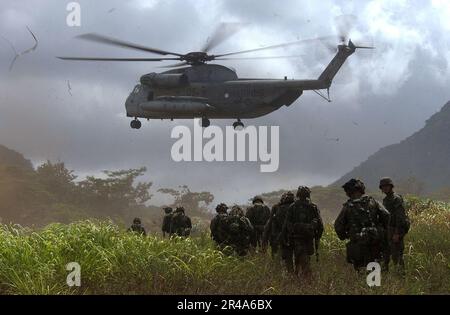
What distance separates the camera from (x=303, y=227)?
9.27 meters

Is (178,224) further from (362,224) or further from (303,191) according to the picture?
(362,224)

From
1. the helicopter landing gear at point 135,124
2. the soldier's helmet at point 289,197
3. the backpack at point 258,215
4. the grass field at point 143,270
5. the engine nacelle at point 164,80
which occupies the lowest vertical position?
the grass field at point 143,270

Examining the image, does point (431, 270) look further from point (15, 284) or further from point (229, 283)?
point (15, 284)

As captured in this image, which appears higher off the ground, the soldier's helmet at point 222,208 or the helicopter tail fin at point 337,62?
the helicopter tail fin at point 337,62

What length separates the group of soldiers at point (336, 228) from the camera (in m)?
8.38

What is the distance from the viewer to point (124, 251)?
29.3 feet

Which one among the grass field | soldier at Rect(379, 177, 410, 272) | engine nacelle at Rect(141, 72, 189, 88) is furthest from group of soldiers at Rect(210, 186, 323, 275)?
engine nacelle at Rect(141, 72, 189, 88)

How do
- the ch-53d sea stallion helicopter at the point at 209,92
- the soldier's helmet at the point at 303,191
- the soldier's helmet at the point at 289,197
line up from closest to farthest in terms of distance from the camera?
1. the soldier's helmet at the point at 303,191
2. the soldier's helmet at the point at 289,197
3. the ch-53d sea stallion helicopter at the point at 209,92

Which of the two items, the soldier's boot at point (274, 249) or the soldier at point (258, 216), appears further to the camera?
the soldier at point (258, 216)

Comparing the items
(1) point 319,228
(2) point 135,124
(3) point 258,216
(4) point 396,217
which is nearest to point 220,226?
(3) point 258,216

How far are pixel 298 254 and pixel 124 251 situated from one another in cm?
281

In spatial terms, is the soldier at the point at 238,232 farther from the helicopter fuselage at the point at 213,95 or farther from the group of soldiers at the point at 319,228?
the helicopter fuselage at the point at 213,95

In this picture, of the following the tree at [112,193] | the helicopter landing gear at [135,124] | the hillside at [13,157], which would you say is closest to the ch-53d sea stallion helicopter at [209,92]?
the helicopter landing gear at [135,124]

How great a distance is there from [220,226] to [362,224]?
3.82 metres
